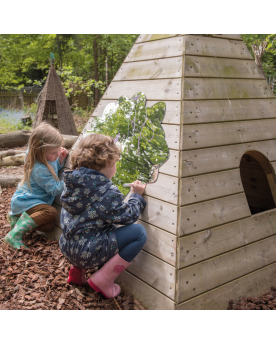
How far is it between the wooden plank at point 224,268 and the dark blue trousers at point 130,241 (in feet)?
1.16

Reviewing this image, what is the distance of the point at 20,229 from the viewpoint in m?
3.06

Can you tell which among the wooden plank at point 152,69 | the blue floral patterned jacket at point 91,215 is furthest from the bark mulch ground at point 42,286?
the wooden plank at point 152,69

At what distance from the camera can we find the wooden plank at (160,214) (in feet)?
6.97

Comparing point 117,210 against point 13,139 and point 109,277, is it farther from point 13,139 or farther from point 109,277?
point 13,139

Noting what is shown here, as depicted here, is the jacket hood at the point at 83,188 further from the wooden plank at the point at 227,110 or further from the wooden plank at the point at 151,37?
the wooden plank at the point at 151,37

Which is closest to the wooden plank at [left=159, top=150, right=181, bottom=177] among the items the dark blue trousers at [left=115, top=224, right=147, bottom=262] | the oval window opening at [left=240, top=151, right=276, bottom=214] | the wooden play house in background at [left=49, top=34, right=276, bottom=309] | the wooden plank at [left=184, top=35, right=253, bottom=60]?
the wooden play house in background at [left=49, top=34, right=276, bottom=309]

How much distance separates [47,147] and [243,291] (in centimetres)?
220

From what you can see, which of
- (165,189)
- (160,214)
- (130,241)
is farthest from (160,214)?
(130,241)

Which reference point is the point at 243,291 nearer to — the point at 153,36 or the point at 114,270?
the point at 114,270

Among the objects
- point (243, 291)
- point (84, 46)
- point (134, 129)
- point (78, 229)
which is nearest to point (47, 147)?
A: point (134, 129)

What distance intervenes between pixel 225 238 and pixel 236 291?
1.42ft

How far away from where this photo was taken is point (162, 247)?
2162mm

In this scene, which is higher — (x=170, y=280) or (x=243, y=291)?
(x=170, y=280)

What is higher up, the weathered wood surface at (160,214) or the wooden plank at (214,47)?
the wooden plank at (214,47)
